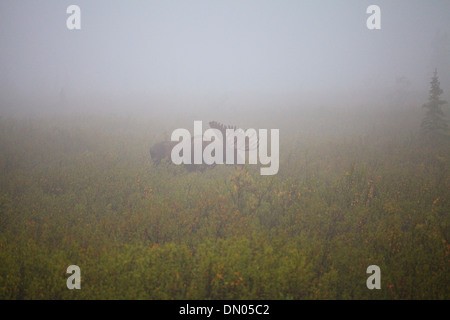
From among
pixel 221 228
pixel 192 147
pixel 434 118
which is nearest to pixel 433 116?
pixel 434 118

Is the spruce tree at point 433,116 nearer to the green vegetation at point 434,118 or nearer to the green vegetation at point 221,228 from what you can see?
the green vegetation at point 434,118

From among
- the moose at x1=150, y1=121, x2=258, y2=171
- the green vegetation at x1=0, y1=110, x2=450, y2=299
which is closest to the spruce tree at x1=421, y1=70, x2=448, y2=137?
the green vegetation at x1=0, y1=110, x2=450, y2=299

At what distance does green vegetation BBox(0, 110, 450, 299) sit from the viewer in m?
3.73

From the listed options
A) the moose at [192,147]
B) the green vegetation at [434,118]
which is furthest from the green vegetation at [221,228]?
the green vegetation at [434,118]

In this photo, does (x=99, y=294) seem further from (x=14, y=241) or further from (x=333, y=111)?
(x=333, y=111)

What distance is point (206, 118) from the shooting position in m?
21.7

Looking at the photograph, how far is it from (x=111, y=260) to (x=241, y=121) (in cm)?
1809

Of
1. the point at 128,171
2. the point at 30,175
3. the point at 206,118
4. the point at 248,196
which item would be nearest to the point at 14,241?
the point at 128,171

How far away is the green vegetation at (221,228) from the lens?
3.73 meters

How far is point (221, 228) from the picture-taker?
544cm

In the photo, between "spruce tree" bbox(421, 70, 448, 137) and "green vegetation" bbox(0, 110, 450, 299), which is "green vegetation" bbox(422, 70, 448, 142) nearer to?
"spruce tree" bbox(421, 70, 448, 137)

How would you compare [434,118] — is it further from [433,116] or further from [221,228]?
[221,228]

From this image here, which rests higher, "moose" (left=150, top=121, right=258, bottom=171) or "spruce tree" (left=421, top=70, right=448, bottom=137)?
"spruce tree" (left=421, top=70, right=448, bottom=137)
